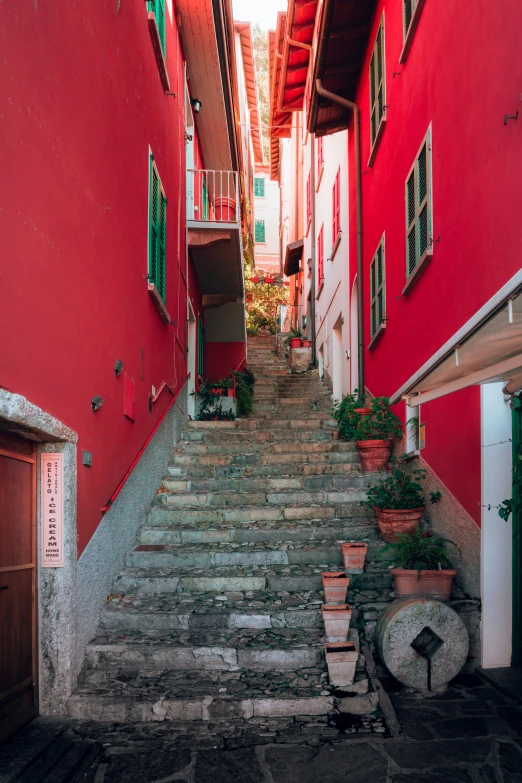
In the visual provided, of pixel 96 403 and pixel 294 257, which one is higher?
pixel 294 257

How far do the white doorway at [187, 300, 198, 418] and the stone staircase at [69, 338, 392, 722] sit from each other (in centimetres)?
237

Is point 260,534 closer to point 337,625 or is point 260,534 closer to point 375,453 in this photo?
point 337,625

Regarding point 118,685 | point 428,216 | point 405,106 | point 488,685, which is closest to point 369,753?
point 488,685

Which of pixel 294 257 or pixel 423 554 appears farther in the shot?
pixel 294 257

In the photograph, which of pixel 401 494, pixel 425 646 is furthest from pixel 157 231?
pixel 425 646

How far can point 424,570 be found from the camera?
477 cm

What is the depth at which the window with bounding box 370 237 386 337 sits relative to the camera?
26.5 feet

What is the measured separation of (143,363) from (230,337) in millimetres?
8215

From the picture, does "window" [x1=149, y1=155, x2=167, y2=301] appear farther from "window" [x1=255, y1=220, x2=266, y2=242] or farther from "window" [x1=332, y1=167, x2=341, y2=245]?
"window" [x1=255, y1=220, x2=266, y2=242]

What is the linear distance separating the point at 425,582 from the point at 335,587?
2.23ft

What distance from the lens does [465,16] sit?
16.1 ft

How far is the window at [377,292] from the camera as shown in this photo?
8073 millimetres

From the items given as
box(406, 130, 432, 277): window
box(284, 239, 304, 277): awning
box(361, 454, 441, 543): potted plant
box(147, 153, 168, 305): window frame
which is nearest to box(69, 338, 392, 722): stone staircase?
box(361, 454, 441, 543): potted plant

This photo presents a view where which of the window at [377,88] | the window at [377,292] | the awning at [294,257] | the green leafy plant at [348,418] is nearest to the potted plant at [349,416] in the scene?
the green leafy plant at [348,418]
